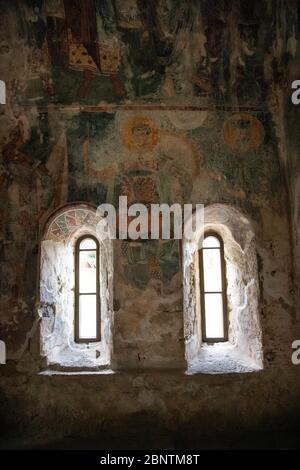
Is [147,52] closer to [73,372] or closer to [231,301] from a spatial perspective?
[231,301]

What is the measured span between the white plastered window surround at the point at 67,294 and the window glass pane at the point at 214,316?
1.39 meters

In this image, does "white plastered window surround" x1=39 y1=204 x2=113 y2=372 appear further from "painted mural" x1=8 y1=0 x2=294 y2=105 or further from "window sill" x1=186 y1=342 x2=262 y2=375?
"painted mural" x1=8 y1=0 x2=294 y2=105

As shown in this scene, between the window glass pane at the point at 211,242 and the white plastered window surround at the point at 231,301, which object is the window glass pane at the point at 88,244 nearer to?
the white plastered window surround at the point at 231,301

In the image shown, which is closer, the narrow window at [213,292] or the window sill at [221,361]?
the window sill at [221,361]

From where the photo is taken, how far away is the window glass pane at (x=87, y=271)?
5699mm

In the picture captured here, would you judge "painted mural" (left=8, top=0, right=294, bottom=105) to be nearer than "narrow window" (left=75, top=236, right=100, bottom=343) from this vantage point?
Yes

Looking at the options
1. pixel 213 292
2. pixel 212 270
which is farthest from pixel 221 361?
pixel 212 270

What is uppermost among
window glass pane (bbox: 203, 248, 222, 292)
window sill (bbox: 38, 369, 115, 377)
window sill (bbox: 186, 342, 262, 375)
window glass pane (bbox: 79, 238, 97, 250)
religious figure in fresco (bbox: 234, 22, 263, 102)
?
religious figure in fresco (bbox: 234, 22, 263, 102)

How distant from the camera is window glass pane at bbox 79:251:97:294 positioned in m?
5.70

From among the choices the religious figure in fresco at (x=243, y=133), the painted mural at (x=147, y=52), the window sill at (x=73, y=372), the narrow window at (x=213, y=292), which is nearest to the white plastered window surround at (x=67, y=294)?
the window sill at (x=73, y=372)

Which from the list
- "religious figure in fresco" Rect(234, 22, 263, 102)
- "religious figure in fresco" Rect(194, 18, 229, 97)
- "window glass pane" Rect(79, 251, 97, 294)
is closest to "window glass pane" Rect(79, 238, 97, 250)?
"window glass pane" Rect(79, 251, 97, 294)

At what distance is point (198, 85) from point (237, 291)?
2.72 meters

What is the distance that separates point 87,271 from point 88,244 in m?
0.38

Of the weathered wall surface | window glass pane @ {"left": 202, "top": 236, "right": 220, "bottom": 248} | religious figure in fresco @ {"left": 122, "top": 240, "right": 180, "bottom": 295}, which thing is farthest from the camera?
window glass pane @ {"left": 202, "top": 236, "right": 220, "bottom": 248}
